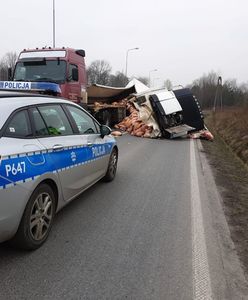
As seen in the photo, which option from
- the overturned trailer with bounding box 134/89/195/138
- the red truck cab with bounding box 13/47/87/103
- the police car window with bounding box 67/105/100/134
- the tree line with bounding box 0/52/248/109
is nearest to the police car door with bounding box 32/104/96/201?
the police car window with bounding box 67/105/100/134

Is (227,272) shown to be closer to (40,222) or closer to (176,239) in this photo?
(176,239)

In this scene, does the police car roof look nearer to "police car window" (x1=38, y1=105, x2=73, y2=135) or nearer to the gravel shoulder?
"police car window" (x1=38, y1=105, x2=73, y2=135)

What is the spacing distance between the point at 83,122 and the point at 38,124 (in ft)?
5.41

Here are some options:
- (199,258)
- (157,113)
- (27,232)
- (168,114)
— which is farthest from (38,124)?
(157,113)

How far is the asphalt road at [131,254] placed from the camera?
354 centimetres

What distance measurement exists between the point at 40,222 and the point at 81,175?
1330mm

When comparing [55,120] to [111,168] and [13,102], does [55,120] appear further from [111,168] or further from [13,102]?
[111,168]

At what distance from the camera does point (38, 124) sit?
4.55 m

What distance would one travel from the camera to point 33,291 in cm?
341

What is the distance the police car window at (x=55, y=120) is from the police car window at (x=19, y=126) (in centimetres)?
45

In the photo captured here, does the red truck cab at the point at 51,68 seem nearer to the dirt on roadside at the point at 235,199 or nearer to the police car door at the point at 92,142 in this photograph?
the dirt on roadside at the point at 235,199

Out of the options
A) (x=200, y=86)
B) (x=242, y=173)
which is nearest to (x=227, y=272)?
(x=242, y=173)

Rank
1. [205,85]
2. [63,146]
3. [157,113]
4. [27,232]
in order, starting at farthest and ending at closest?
[205,85], [157,113], [63,146], [27,232]

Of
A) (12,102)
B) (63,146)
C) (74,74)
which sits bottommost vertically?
(63,146)
